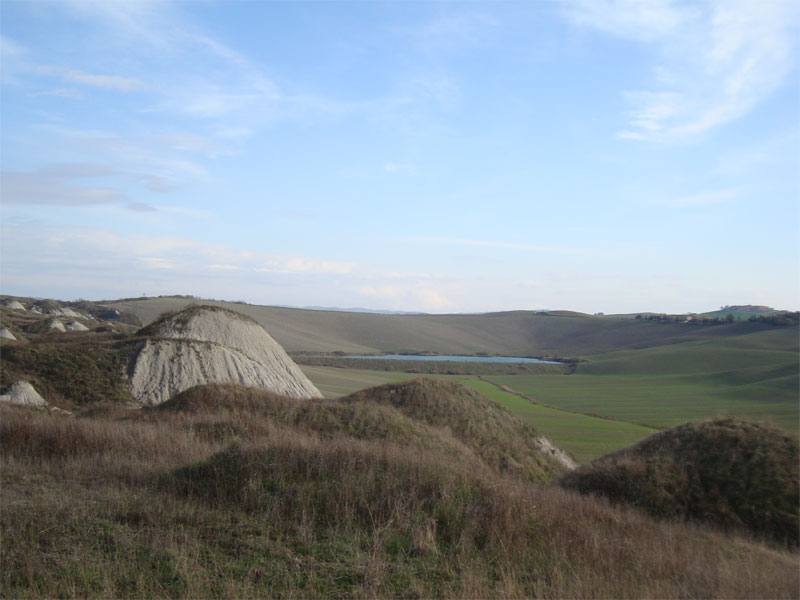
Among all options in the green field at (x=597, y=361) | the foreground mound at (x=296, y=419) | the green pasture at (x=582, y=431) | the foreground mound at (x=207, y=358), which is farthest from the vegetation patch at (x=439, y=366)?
the foreground mound at (x=296, y=419)

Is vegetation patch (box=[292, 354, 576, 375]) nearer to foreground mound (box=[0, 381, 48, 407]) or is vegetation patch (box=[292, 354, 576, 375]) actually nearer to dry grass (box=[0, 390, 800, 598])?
foreground mound (box=[0, 381, 48, 407])

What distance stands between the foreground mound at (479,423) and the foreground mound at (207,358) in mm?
10296

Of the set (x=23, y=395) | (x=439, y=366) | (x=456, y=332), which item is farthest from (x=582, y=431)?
(x=456, y=332)

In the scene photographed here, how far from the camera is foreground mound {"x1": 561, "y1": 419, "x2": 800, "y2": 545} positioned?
10.8 meters

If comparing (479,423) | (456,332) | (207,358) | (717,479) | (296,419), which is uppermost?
(717,479)

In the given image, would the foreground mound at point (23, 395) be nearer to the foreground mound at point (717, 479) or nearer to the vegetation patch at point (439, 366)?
the foreground mound at point (717, 479)

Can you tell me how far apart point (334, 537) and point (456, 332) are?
158 m

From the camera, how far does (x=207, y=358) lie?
30484 mm

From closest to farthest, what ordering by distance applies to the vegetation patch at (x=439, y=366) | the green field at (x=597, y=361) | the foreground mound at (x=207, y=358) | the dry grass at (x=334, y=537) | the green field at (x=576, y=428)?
1. the dry grass at (x=334, y=537)
2. the foreground mound at (x=207, y=358)
3. the green field at (x=576, y=428)
4. the green field at (x=597, y=361)
5. the vegetation patch at (x=439, y=366)

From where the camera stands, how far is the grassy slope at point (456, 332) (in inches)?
5217

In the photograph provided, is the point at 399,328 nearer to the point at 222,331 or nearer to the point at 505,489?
Answer: the point at 222,331

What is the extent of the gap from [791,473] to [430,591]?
9.02 m

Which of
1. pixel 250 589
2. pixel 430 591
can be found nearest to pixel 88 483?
pixel 250 589

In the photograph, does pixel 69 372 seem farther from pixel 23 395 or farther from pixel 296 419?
pixel 296 419
